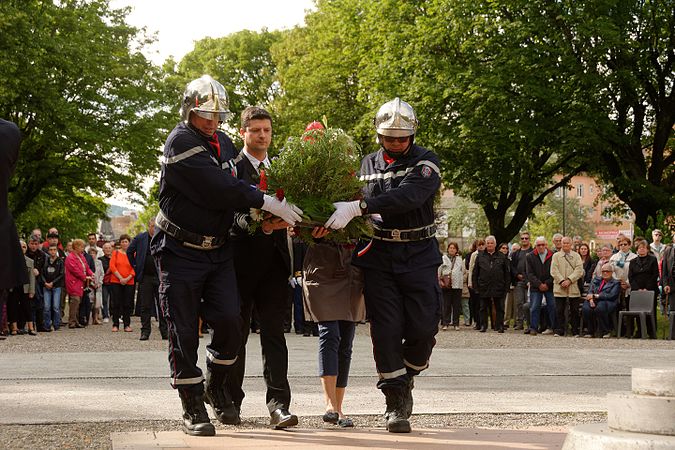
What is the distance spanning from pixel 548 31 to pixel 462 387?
2363 centimetres

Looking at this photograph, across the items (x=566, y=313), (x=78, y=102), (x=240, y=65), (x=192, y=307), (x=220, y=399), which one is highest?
(x=240, y=65)

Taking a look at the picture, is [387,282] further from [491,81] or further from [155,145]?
[155,145]

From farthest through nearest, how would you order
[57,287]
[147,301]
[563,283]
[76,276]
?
[76,276] → [57,287] → [563,283] → [147,301]

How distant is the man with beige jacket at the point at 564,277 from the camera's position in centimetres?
2142

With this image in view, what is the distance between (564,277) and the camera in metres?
21.4

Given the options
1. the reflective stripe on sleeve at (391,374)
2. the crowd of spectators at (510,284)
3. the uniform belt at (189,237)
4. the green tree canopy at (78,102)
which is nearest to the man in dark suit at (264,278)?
the uniform belt at (189,237)

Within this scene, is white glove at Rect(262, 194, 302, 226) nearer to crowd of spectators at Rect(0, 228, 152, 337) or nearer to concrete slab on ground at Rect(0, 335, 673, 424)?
concrete slab on ground at Rect(0, 335, 673, 424)

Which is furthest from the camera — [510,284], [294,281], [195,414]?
[510,284]

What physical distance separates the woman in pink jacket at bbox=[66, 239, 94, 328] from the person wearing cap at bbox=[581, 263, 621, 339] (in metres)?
9.80

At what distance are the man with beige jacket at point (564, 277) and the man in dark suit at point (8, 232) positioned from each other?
16.7 m

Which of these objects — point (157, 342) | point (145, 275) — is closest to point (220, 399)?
point (157, 342)

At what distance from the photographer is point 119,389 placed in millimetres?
9914

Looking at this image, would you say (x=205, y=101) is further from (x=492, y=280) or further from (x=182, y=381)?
(x=492, y=280)

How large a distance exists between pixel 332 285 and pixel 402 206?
774mm
